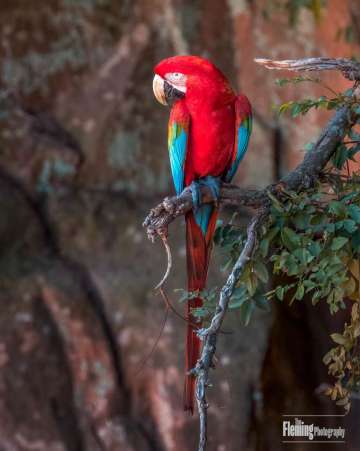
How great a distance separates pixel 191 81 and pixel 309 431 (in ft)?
4.18

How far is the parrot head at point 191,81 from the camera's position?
1421 mm

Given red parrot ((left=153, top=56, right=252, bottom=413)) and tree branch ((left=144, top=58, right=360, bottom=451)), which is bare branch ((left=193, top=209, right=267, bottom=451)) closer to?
tree branch ((left=144, top=58, right=360, bottom=451))

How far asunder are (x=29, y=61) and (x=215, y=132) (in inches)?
48.5

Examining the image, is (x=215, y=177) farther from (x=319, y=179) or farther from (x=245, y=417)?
(x=245, y=417)

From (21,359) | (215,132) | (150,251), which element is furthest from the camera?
(150,251)

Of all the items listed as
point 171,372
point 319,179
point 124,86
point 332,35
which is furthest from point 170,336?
point 332,35

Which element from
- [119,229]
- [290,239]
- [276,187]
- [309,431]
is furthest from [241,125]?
[309,431]

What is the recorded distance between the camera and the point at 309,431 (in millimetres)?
2170

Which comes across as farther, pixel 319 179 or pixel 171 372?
pixel 171 372

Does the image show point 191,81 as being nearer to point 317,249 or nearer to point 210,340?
point 317,249

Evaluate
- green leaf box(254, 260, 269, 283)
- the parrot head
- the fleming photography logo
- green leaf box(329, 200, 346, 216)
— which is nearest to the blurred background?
the fleming photography logo

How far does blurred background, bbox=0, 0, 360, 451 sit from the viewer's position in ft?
7.27

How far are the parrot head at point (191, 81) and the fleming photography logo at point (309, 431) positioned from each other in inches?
44.7

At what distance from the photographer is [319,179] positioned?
1.34 meters
